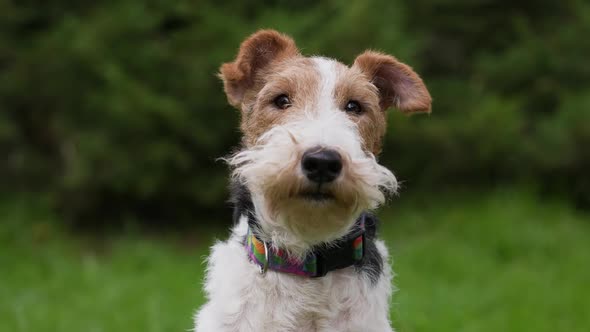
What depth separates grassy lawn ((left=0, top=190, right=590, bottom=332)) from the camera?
6.24m

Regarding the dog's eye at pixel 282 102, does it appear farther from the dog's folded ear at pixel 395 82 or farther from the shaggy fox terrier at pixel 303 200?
the dog's folded ear at pixel 395 82

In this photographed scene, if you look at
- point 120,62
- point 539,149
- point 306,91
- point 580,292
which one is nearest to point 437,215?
point 539,149

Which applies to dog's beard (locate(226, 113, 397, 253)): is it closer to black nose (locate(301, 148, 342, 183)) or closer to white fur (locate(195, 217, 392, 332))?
black nose (locate(301, 148, 342, 183))

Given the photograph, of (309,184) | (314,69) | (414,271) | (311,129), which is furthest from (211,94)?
(309,184)

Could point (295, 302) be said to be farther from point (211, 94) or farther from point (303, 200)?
point (211, 94)

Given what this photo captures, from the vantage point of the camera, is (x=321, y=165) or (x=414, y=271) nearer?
(x=321, y=165)

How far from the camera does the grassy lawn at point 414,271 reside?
20.5 ft

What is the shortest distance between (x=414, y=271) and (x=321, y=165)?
4889 mm

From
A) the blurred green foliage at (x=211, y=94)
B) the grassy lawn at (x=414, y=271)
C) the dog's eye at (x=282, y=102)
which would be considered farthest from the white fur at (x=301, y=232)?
the blurred green foliage at (x=211, y=94)

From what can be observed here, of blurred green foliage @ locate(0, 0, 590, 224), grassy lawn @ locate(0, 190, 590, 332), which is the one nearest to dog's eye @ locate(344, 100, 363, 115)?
grassy lawn @ locate(0, 190, 590, 332)

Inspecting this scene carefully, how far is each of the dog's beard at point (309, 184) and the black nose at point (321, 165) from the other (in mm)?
24

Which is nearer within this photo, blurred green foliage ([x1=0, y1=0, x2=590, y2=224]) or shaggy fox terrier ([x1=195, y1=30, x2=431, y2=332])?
shaggy fox terrier ([x1=195, y1=30, x2=431, y2=332])

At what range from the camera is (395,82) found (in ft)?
13.3

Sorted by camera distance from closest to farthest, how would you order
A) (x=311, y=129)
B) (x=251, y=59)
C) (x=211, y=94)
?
(x=311, y=129) < (x=251, y=59) < (x=211, y=94)
